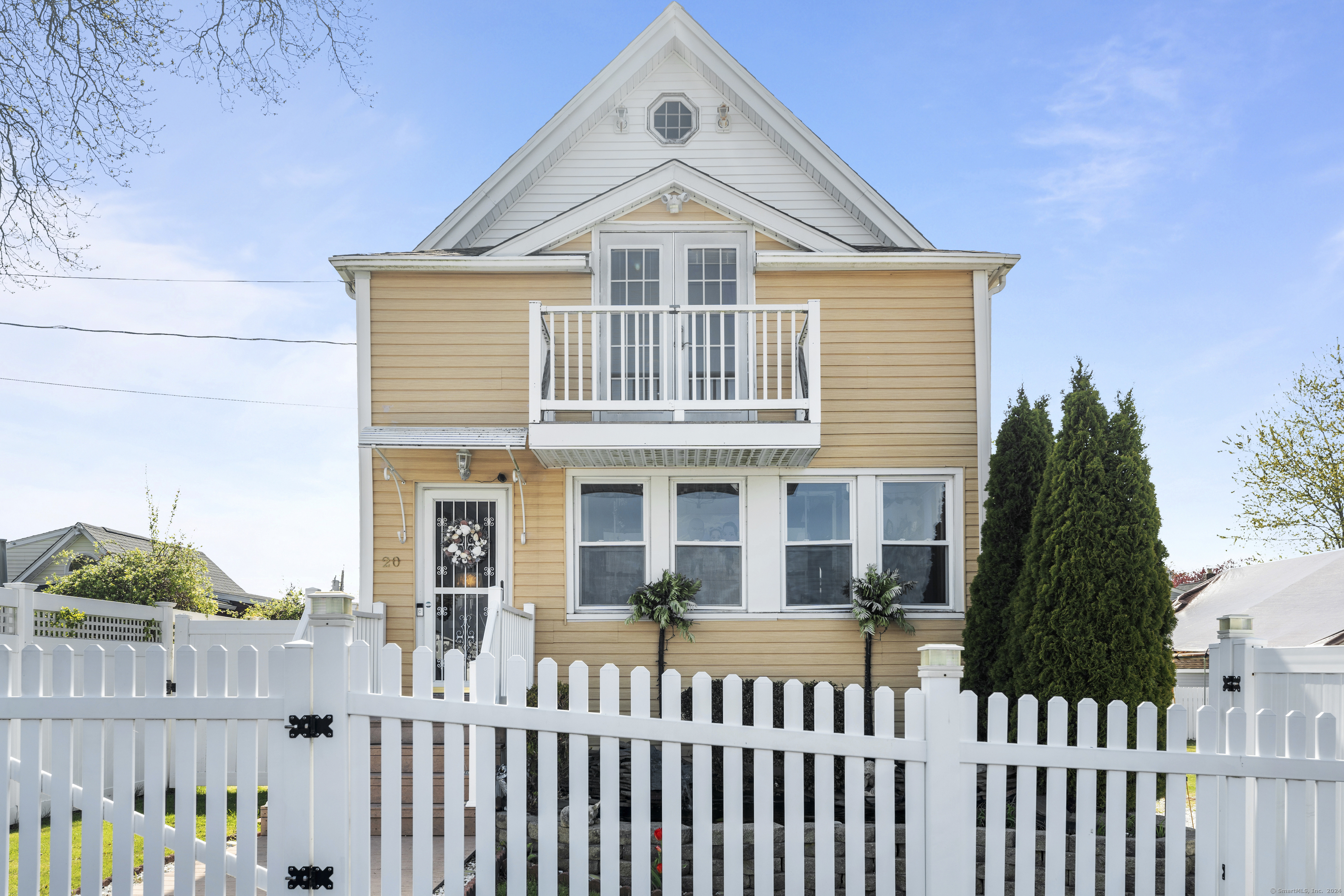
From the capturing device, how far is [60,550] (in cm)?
2255

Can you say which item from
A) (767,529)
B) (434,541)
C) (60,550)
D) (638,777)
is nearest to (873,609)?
(767,529)

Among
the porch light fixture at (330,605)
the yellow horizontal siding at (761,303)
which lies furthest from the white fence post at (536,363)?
the porch light fixture at (330,605)

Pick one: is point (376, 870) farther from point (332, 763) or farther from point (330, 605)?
point (330, 605)

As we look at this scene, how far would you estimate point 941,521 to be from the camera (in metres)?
10.2

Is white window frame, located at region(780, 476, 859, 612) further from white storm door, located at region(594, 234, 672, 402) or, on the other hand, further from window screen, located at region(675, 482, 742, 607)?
white storm door, located at region(594, 234, 672, 402)

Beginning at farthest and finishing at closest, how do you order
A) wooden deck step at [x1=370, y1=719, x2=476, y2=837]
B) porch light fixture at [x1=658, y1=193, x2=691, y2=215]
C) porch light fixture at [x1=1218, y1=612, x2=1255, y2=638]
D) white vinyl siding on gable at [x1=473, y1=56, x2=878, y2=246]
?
white vinyl siding on gable at [x1=473, y1=56, x2=878, y2=246], porch light fixture at [x1=658, y1=193, x2=691, y2=215], wooden deck step at [x1=370, y1=719, x2=476, y2=837], porch light fixture at [x1=1218, y1=612, x2=1255, y2=638]

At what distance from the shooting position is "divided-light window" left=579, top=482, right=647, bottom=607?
1016 centimetres

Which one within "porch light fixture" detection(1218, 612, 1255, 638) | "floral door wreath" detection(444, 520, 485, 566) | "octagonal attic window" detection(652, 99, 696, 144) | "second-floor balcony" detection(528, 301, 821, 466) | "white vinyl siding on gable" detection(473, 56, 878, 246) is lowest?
"porch light fixture" detection(1218, 612, 1255, 638)

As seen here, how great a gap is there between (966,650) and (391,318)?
22.2 ft

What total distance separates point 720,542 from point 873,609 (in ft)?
5.64

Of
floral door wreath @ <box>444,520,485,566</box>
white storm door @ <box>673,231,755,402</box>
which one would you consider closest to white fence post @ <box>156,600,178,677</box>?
floral door wreath @ <box>444,520,485,566</box>

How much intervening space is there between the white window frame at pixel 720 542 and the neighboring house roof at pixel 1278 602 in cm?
467

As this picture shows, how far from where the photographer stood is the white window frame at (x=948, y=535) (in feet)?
33.0

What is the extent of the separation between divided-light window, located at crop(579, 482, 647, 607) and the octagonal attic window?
15.3 ft
